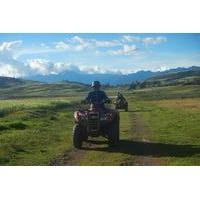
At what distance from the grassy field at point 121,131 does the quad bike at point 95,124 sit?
46 centimetres

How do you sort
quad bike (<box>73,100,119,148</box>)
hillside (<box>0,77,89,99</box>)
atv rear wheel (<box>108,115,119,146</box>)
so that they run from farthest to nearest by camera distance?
1. hillside (<box>0,77,89,99</box>)
2. atv rear wheel (<box>108,115,119,146</box>)
3. quad bike (<box>73,100,119,148</box>)

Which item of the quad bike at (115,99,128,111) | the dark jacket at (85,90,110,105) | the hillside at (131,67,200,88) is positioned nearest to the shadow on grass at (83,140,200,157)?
the quad bike at (115,99,128,111)

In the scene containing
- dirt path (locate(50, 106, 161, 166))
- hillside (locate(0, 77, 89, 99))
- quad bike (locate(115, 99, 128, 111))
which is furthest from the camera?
hillside (locate(0, 77, 89, 99))

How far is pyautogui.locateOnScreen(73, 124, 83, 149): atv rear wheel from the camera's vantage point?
21.7 metres

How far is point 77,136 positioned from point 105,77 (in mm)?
2501

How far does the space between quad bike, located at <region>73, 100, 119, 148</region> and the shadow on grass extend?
466mm

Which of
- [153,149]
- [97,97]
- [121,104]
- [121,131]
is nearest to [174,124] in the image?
[121,131]

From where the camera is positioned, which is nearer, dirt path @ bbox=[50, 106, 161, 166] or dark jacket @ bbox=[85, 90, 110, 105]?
dirt path @ bbox=[50, 106, 161, 166]

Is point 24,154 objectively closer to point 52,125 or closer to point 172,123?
point 52,125

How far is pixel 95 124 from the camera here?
21.6 metres

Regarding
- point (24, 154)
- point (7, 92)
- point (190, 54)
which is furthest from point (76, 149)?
point (190, 54)

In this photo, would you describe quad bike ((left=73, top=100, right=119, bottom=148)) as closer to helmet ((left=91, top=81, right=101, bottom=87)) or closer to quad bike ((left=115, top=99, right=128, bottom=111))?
quad bike ((left=115, top=99, right=128, bottom=111))

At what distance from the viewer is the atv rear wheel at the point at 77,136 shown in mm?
21703

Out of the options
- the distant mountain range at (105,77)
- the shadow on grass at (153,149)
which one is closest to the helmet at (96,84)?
the distant mountain range at (105,77)
